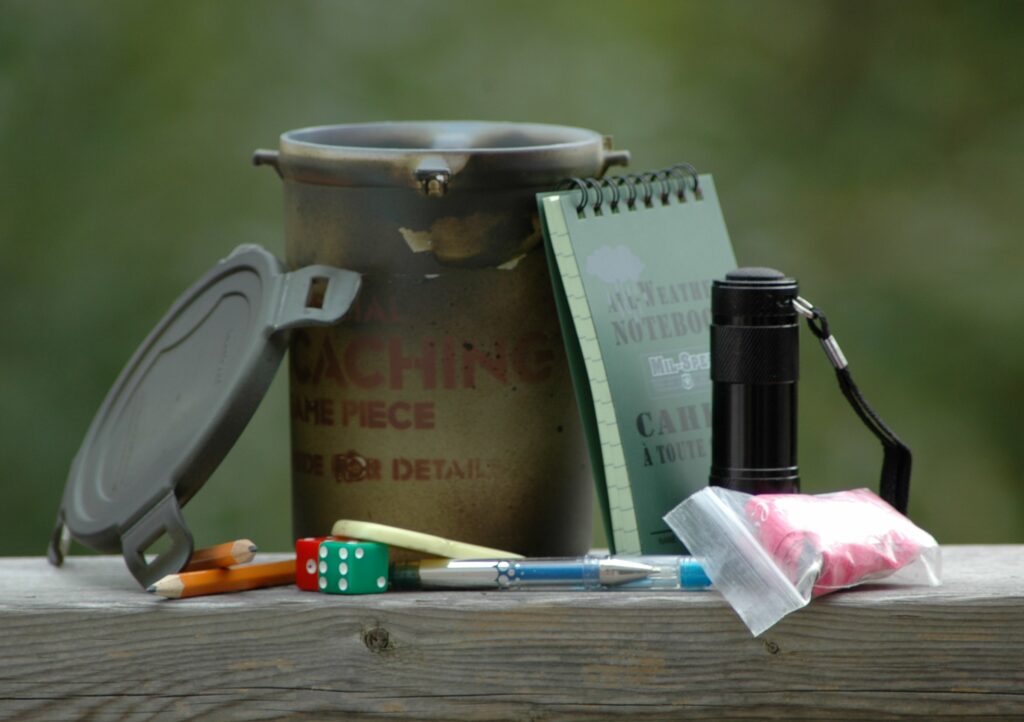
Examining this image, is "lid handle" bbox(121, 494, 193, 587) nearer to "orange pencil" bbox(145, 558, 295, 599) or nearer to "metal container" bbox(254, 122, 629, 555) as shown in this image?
"orange pencil" bbox(145, 558, 295, 599)

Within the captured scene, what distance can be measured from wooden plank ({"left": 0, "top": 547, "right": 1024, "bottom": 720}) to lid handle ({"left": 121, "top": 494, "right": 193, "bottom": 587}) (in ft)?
0.15

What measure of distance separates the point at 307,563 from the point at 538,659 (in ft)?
0.65

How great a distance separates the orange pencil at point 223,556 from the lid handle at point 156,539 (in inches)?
0.5

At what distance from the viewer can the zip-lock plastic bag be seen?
1273 mm

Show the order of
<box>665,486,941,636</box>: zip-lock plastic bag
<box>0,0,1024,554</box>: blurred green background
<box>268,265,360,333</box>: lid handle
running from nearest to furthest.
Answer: <box>665,486,941,636</box>: zip-lock plastic bag, <box>268,265,360,333</box>: lid handle, <box>0,0,1024,554</box>: blurred green background

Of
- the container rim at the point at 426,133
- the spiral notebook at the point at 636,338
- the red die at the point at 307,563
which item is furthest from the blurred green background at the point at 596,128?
the red die at the point at 307,563

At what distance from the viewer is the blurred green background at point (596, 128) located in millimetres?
2906

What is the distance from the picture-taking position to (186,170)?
9.67ft

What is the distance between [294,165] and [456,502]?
0.32 m

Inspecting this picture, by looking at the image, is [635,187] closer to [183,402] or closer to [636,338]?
[636,338]

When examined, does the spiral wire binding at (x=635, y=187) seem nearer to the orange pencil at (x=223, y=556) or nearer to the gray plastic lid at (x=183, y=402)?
the gray plastic lid at (x=183, y=402)

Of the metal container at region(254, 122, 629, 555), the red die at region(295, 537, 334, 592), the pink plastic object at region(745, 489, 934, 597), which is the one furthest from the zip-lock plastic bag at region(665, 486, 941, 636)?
the red die at region(295, 537, 334, 592)

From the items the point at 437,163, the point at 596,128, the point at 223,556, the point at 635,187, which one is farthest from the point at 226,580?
the point at 596,128

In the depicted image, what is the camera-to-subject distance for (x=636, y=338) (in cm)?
143
